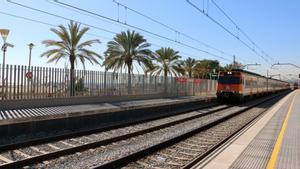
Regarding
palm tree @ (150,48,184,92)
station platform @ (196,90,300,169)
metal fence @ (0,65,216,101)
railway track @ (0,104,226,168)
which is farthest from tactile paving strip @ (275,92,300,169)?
palm tree @ (150,48,184,92)

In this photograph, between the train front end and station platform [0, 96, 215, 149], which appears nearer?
station platform [0, 96, 215, 149]

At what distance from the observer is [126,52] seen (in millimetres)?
38156

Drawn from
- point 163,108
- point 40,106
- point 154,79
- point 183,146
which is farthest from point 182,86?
point 183,146

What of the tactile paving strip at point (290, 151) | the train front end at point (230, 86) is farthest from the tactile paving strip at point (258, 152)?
the train front end at point (230, 86)

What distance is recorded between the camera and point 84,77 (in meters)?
23.7

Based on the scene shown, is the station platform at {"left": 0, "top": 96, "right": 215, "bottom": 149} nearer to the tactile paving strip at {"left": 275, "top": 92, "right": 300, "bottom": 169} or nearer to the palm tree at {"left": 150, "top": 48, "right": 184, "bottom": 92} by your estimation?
the tactile paving strip at {"left": 275, "top": 92, "right": 300, "bottom": 169}

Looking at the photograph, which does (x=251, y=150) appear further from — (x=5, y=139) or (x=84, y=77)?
(x=84, y=77)

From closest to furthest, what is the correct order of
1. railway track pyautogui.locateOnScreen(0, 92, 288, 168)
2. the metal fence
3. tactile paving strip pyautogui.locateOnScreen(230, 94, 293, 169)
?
tactile paving strip pyautogui.locateOnScreen(230, 94, 293, 169), railway track pyautogui.locateOnScreen(0, 92, 288, 168), the metal fence

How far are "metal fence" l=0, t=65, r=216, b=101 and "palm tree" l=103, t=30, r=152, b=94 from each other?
3.80m

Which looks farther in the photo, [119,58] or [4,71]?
[119,58]

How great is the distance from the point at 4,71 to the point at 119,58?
21063 millimetres

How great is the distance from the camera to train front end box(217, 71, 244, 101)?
1329 inches

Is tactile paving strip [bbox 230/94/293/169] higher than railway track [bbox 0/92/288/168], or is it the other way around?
tactile paving strip [bbox 230/94/293/169]

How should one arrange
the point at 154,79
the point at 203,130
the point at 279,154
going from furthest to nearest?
the point at 154,79
the point at 203,130
the point at 279,154
